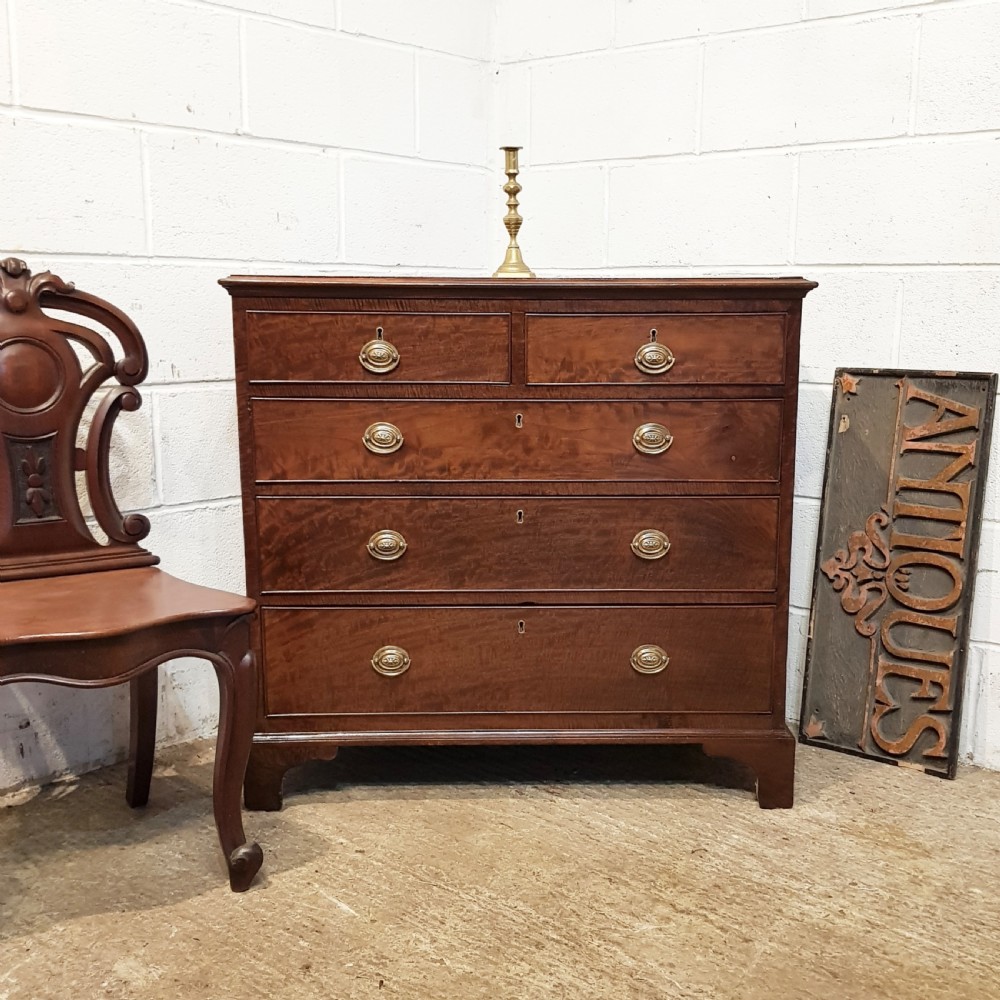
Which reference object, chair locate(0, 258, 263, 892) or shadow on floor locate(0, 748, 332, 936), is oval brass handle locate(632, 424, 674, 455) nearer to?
chair locate(0, 258, 263, 892)

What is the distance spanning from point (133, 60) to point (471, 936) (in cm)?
196

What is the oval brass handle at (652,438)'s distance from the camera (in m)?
2.21

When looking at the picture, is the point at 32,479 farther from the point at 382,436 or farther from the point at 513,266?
the point at 513,266

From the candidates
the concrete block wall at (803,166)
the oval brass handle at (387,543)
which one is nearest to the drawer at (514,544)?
the oval brass handle at (387,543)

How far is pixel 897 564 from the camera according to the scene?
2605 mm

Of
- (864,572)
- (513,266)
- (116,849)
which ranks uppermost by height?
(513,266)

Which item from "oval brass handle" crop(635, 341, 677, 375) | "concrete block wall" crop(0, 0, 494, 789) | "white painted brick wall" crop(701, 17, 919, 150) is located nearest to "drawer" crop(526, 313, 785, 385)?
"oval brass handle" crop(635, 341, 677, 375)

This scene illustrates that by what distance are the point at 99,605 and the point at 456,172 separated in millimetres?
1729

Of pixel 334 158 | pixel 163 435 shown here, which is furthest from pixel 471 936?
pixel 334 158

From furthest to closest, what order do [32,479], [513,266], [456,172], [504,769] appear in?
1. [456,172]
2. [504,769]
3. [513,266]
4. [32,479]

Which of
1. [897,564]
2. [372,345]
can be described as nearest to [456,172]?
[372,345]

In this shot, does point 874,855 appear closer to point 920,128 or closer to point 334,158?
point 920,128

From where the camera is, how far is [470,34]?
3051 mm

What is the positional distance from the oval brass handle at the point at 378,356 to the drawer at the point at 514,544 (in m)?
0.27
